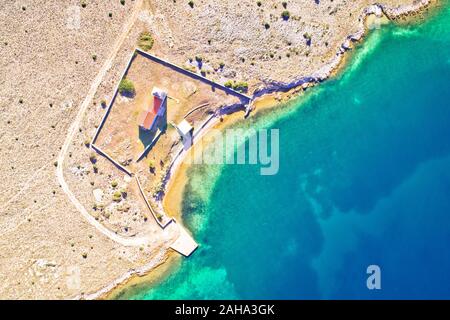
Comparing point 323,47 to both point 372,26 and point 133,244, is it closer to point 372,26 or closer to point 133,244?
point 372,26

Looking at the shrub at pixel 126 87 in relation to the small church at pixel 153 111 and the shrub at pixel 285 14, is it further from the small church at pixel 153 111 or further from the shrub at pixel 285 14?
the shrub at pixel 285 14

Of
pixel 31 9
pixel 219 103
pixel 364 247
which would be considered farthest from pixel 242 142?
pixel 31 9

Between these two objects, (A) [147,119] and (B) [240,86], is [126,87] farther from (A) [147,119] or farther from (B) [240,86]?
(B) [240,86]

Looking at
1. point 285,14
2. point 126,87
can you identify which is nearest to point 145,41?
point 126,87

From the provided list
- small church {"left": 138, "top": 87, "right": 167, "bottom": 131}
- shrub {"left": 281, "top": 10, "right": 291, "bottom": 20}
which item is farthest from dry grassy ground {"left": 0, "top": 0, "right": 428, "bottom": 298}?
small church {"left": 138, "top": 87, "right": 167, "bottom": 131}

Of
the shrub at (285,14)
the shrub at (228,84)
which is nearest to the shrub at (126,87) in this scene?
the shrub at (228,84)

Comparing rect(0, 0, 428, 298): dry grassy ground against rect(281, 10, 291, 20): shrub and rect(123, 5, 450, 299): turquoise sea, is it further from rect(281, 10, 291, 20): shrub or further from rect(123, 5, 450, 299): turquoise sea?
rect(123, 5, 450, 299): turquoise sea
